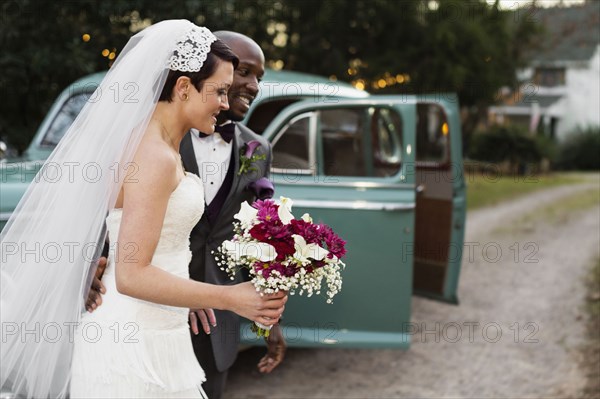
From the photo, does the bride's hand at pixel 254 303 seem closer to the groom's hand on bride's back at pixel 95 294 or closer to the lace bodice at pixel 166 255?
the lace bodice at pixel 166 255

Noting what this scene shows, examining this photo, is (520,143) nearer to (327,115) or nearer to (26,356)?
(327,115)

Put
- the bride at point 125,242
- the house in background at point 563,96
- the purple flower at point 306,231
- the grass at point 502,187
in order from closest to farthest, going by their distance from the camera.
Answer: the bride at point 125,242
the purple flower at point 306,231
the grass at point 502,187
the house in background at point 563,96

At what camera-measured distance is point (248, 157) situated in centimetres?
320

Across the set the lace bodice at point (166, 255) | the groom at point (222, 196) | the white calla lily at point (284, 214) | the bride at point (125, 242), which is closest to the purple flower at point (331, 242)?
the white calla lily at point (284, 214)

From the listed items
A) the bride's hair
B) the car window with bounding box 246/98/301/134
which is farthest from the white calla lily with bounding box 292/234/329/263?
the car window with bounding box 246/98/301/134

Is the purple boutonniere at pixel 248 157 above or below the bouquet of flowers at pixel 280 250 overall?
above

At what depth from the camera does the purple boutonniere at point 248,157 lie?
3.18 meters

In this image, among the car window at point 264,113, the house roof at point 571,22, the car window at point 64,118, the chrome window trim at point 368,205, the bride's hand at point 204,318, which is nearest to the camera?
the bride's hand at point 204,318

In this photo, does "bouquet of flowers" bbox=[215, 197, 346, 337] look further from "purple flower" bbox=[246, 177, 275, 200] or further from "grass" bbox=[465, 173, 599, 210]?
"grass" bbox=[465, 173, 599, 210]

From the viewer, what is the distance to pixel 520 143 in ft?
79.9

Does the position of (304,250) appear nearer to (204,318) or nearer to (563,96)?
(204,318)

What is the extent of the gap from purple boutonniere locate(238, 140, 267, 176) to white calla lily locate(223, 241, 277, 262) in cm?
102

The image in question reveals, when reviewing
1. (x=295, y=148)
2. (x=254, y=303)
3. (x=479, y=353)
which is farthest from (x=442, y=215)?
(x=254, y=303)

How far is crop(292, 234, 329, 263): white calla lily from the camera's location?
213 cm
